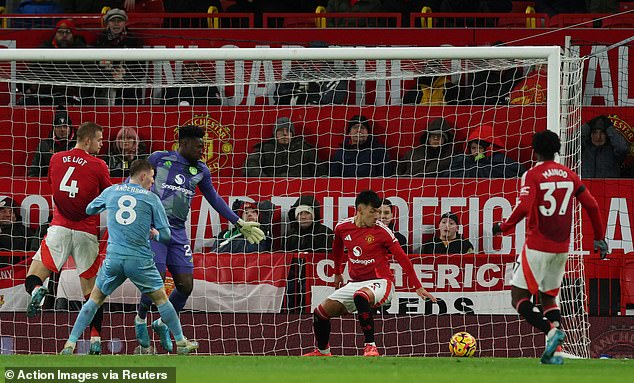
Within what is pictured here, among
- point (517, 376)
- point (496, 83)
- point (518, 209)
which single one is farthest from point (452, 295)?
point (517, 376)

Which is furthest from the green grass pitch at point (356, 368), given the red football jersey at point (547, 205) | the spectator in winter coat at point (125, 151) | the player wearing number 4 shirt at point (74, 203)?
the spectator in winter coat at point (125, 151)

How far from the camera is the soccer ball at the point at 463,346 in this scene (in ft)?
38.8

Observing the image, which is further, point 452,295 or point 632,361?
point 452,295

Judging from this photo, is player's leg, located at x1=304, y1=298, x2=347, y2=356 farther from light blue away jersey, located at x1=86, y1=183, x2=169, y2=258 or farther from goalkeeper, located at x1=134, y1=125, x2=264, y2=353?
light blue away jersey, located at x1=86, y1=183, x2=169, y2=258

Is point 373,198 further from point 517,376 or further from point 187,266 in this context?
point 517,376

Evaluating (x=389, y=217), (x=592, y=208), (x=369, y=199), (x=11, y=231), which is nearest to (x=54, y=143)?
(x=11, y=231)

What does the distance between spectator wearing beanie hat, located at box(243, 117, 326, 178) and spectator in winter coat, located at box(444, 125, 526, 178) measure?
1.53 metres

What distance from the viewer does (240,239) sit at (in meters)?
13.0

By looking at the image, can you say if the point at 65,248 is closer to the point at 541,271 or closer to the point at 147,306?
the point at 147,306

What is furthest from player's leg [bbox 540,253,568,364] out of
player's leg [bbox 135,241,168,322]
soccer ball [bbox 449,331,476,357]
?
player's leg [bbox 135,241,168,322]

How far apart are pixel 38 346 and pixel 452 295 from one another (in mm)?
4380

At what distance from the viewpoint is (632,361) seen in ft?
32.3

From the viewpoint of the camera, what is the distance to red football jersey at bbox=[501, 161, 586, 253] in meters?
9.20

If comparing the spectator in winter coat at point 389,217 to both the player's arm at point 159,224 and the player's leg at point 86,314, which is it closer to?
the player's arm at point 159,224
